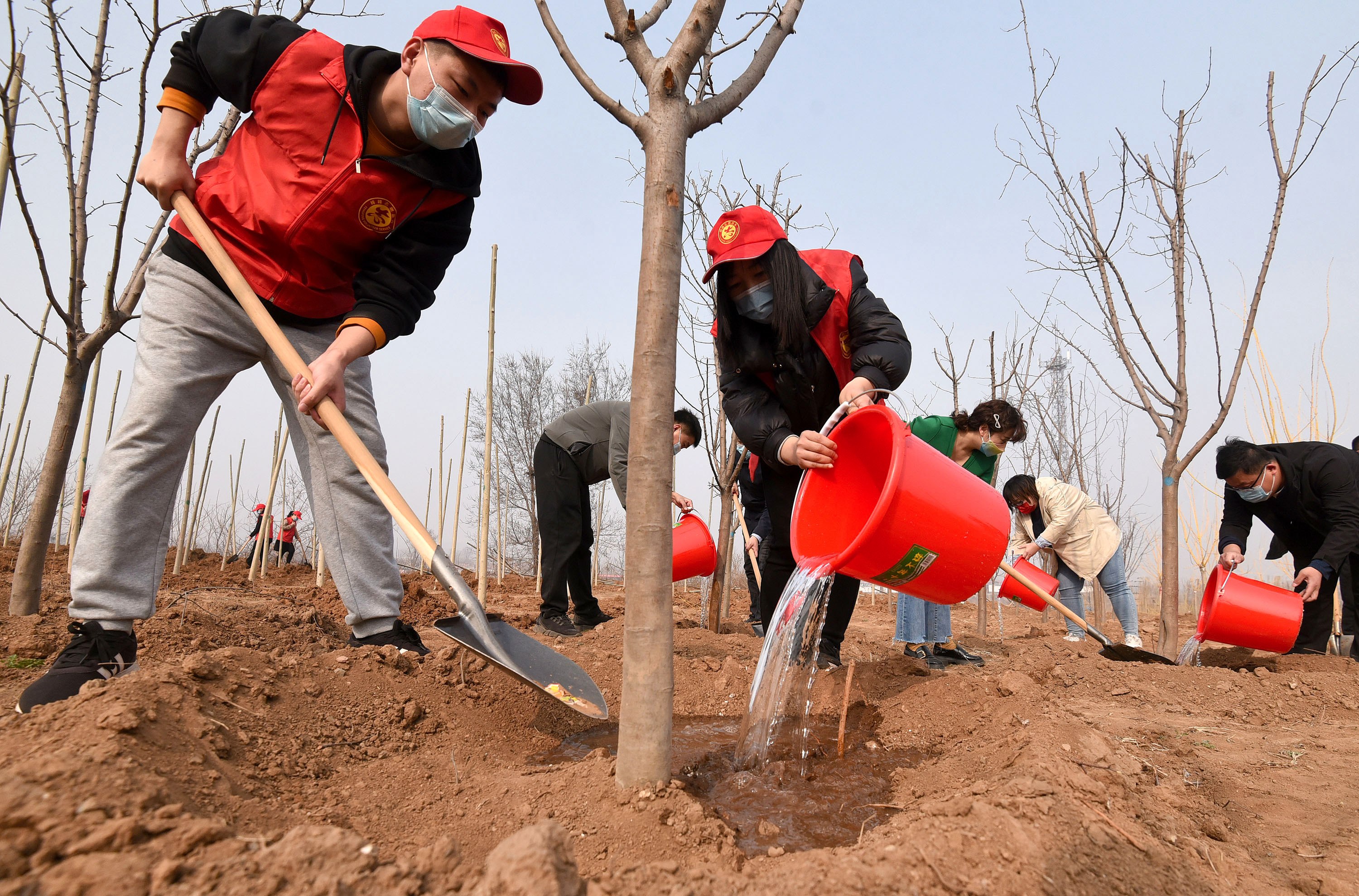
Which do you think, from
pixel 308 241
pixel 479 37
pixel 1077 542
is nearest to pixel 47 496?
pixel 308 241

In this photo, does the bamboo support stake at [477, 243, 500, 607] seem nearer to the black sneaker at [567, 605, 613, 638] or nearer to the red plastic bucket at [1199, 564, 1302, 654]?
the black sneaker at [567, 605, 613, 638]

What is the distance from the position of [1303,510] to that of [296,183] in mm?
5069

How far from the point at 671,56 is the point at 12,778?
1.60m

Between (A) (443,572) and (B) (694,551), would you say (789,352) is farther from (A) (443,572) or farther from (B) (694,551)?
(B) (694,551)

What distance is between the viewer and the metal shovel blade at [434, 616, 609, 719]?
64.1 inches

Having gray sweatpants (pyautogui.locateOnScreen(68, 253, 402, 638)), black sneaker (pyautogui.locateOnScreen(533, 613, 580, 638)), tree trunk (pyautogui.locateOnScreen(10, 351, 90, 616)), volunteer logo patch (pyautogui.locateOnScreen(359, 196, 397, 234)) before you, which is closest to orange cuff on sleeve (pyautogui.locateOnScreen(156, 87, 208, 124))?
gray sweatpants (pyautogui.locateOnScreen(68, 253, 402, 638))

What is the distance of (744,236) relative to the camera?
242 centimetres

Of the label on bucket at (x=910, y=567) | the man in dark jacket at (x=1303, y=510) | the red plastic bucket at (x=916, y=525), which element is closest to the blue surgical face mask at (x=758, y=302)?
the red plastic bucket at (x=916, y=525)

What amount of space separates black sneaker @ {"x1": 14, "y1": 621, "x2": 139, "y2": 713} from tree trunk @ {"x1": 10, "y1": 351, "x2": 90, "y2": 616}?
133 cm

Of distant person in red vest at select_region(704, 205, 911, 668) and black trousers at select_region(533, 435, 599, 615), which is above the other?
distant person in red vest at select_region(704, 205, 911, 668)

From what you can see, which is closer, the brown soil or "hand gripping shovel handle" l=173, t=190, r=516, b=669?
the brown soil

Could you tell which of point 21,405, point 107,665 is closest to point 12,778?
point 107,665

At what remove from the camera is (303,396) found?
183cm

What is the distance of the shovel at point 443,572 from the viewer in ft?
5.45
